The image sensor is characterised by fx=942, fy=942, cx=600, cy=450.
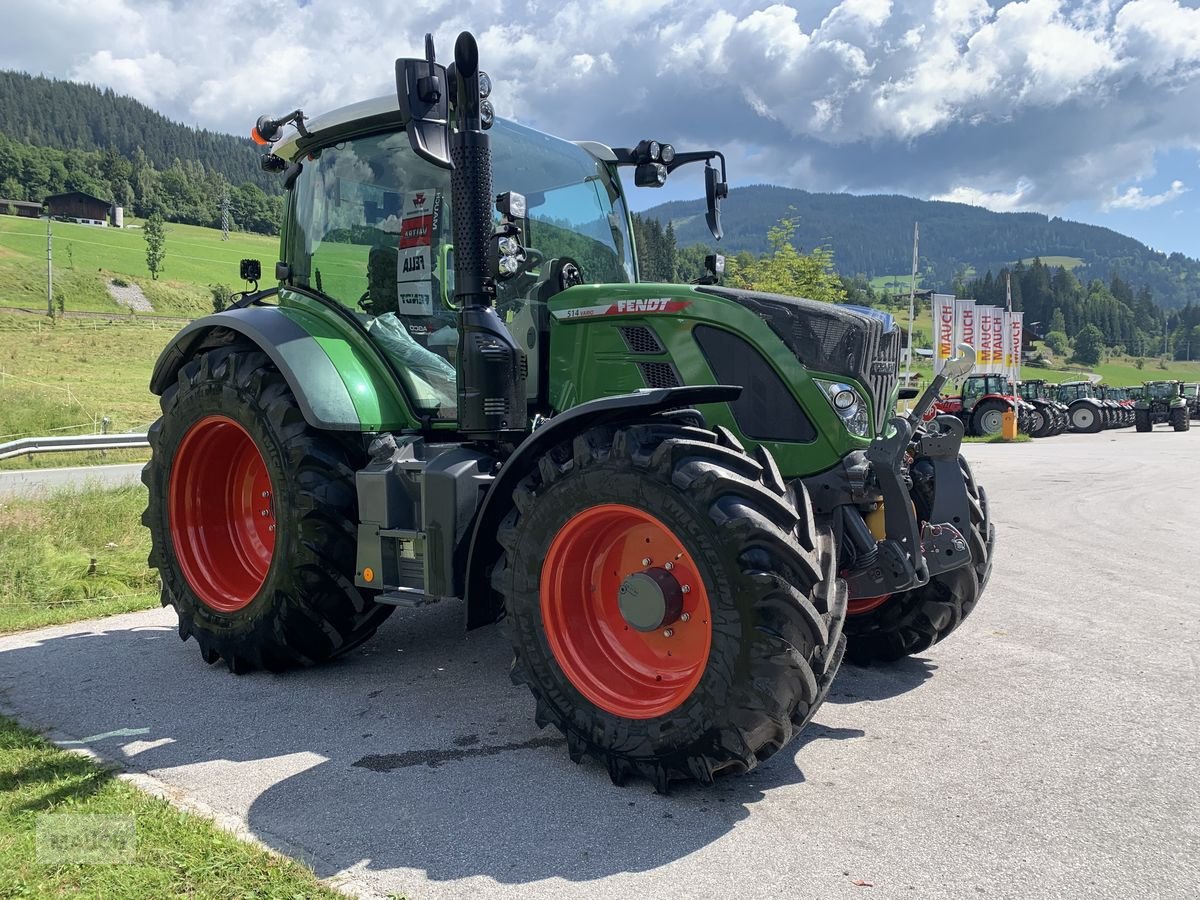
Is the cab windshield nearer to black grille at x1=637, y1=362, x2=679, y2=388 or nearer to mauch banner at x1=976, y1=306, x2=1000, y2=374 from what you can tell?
black grille at x1=637, y1=362, x2=679, y2=388

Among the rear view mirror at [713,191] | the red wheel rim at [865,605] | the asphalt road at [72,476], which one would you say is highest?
the rear view mirror at [713,191]

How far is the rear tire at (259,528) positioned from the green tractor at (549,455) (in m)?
0.02

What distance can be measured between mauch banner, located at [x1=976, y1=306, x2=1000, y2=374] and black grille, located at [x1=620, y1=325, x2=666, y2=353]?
Result: 99.5 ft

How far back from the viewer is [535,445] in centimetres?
376

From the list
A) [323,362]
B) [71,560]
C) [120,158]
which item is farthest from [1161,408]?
[120,158]

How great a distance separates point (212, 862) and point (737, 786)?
5.85 feet

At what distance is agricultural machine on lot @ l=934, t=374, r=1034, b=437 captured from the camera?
28.0 m

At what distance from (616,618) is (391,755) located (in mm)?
1057

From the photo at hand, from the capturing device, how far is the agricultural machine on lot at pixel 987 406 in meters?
28.0

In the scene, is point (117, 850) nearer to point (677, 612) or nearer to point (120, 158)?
point (677, 612)

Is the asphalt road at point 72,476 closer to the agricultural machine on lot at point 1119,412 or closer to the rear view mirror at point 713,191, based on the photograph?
the rear view mirror at point 713,191

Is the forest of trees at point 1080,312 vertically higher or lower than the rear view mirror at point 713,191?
higher

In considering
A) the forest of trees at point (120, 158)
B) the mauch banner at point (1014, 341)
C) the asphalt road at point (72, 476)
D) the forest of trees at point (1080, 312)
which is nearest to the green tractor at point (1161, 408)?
the mauch banner at point (1014, 341)

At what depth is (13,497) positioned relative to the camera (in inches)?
389
